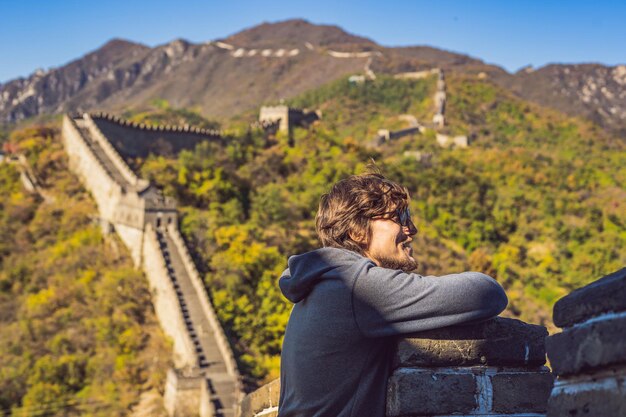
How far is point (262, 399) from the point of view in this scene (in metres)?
4.07

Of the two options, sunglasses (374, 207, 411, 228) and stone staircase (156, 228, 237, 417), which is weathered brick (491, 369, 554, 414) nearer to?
sunglasses (374, 207, 411, 228)

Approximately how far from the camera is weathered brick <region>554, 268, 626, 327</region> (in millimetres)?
1870

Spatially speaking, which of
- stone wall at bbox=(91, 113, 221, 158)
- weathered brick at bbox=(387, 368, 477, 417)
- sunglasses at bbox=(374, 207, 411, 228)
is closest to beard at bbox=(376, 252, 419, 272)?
sunglasses at bbox=(374, 207, 411, 228)

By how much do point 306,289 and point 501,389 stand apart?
0.74 m

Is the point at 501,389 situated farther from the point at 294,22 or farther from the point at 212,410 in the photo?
the point at 294,22

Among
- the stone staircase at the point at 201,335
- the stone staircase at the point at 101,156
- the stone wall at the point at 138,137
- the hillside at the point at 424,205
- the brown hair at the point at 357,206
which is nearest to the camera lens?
the brown hair at the point at 357,206

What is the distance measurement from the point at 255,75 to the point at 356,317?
8256 centimetres

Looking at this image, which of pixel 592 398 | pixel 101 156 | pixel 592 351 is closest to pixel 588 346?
pixel 592 351

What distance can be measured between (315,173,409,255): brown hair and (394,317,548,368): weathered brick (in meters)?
0.46

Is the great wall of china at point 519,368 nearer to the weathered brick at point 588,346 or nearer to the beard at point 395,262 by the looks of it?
the weathered brick at point 588,346

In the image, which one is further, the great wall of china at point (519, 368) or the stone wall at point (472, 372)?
the stone wall at point (472, 372)

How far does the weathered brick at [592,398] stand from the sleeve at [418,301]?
44 cm

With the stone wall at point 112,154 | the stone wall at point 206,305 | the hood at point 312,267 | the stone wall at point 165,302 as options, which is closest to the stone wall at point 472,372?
the hood at point 312,267

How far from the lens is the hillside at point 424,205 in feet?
72.1
